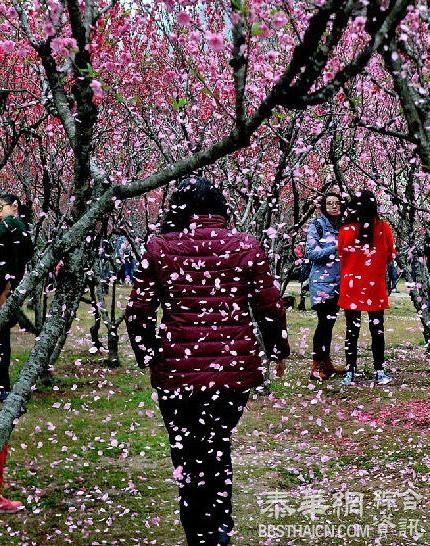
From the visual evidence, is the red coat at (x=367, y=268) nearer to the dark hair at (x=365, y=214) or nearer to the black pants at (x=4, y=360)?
the dark hair at (x=365, y=214)

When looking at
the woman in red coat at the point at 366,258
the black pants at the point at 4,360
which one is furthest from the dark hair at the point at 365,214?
the black pants at the point at 4,360

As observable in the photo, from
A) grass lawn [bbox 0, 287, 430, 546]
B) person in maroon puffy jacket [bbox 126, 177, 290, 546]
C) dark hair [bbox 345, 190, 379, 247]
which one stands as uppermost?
dark hair [bbox 345, 190, 379, 247]

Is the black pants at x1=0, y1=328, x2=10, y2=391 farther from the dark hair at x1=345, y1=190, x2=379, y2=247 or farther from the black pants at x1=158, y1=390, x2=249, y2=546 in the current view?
the dark hair at x1=345, y1=190, x2=379, y2=247

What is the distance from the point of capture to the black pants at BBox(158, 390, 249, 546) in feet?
12.0

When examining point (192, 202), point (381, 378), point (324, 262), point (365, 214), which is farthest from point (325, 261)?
point (192, 202)

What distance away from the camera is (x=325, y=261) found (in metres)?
8.94

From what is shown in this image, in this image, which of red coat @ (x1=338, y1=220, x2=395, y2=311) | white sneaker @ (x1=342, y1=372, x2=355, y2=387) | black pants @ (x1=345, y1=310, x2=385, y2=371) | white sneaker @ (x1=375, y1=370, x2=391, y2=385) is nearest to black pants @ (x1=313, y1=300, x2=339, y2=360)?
black pants @ (x1=345, y1=310, x2=385, y2=371)

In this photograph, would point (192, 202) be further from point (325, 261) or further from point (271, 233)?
point (325, 261)

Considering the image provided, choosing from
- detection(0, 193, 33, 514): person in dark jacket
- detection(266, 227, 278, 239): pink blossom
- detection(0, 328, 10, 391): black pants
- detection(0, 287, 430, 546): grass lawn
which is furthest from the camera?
detection(266, 227, 278, 239): pink blossom

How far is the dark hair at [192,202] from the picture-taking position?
3.75 meters

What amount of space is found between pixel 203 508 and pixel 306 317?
1617cm

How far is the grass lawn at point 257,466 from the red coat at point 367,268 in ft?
3.99

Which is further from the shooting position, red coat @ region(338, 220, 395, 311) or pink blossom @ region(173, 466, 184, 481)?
red coat @ region(338, 220, 395, 311)

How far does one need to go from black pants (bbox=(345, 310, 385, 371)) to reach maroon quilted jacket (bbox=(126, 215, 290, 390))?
4.55 metres
